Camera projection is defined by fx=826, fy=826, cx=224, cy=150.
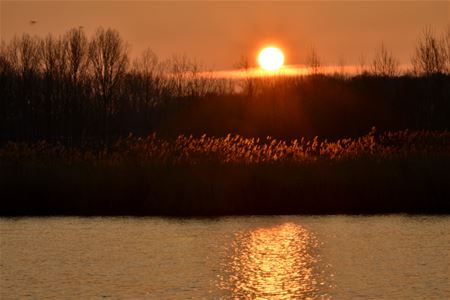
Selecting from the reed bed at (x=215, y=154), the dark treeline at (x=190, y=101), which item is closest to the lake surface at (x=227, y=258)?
the reed bed at (x=215, y=154)

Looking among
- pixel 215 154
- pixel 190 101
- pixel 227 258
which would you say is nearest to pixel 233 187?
pixel 215 154

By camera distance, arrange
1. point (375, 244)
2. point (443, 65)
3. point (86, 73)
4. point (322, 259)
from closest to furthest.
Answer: point (322, 259) < point (375, 244) < point (443, 65) < point (86, 73)

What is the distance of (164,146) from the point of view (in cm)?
2077

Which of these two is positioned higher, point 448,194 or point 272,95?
point 272,95

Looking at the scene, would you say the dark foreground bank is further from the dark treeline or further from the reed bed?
the dark treeline

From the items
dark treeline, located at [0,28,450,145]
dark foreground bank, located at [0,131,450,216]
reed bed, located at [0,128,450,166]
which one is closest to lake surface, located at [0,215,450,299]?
dark foreground bank, located at [0,131,450,216]

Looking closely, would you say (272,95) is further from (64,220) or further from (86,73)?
(64,220)

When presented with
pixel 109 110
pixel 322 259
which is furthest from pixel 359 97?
pixel 322 259

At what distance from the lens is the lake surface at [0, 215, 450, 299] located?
37.1ft

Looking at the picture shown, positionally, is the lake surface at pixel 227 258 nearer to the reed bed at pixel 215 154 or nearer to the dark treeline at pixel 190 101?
the reed bed at pixel 215 154

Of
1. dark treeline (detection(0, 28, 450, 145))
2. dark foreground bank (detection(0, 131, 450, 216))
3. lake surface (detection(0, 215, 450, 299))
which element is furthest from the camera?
dark treeline (detection(0, 28, 450, 145))

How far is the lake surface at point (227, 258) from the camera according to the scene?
1131 centimetres

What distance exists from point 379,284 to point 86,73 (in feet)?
141

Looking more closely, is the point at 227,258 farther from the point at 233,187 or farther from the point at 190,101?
the point at 190,101
